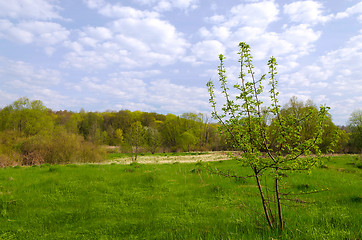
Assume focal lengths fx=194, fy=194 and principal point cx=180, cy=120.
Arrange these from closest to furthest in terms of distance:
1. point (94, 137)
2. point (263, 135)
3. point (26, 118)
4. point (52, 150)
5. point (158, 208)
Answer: point (263, 135) < point (158, 208) < point (52, 150) < point (26, 118) < point (94, 137)

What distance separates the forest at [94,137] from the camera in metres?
22.4

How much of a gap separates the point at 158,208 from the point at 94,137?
179 feet

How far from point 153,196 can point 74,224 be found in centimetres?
332

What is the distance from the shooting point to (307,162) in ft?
14.6

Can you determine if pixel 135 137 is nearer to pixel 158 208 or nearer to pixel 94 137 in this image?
pixel 158 208

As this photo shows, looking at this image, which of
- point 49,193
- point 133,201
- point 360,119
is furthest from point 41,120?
point 360,119

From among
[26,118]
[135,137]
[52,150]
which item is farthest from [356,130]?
[26,118]

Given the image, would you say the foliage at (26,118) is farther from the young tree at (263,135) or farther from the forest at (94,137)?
the young tree at (263,135)

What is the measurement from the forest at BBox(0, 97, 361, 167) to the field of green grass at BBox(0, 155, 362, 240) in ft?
7.37

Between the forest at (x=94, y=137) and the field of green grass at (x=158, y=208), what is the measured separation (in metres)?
2.25

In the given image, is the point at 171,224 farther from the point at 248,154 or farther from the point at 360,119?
the point at 360,119

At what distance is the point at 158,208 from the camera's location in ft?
24.8

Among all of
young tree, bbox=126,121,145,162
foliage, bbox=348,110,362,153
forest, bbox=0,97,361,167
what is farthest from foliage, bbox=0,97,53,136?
foliage, bbox=348,110,362,153

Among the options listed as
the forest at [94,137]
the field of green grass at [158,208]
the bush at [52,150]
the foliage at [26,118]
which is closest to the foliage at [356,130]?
the forest at [94,137]
